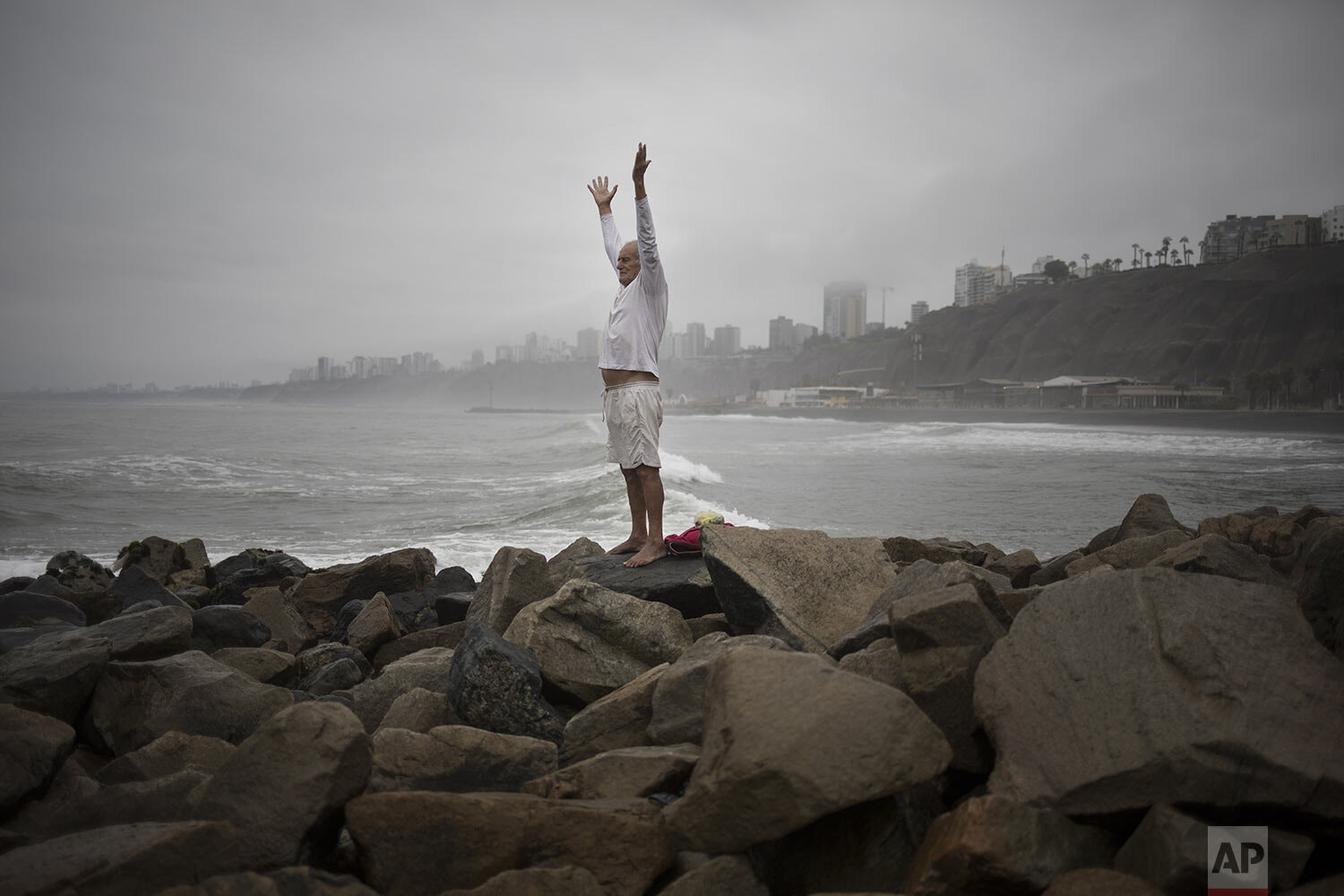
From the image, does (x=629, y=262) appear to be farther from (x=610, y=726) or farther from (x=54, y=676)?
(x=54, y=676)

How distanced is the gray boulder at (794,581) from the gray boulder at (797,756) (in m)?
1.23

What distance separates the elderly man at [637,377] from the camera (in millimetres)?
4695

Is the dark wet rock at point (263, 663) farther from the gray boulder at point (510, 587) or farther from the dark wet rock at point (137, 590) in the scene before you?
the dark wet rock at point (137, 590)

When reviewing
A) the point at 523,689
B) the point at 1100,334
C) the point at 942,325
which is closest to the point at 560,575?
the point at 523,689

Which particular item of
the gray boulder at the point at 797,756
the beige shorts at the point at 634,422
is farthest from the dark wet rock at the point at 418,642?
the gray boulder at the point at 797,756

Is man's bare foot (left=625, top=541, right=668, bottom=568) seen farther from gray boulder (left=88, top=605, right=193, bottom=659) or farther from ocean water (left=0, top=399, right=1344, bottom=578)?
ocean water (left=0, top=399, right=1344, bottom=578)

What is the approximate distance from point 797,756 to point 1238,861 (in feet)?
3.33

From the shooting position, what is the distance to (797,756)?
1907mm

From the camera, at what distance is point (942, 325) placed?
126 metres

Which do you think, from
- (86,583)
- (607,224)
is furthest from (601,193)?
(86,583)

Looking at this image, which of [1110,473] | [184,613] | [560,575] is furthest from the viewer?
[1110,473]

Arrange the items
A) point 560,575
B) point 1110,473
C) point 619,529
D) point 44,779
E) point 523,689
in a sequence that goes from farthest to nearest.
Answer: point 1110,473
point 619,529
point 560,575
point 523,689
point 44,779

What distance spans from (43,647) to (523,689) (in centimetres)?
205

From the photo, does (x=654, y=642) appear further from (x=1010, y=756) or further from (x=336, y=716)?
(x=1010, y=756)
